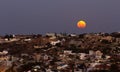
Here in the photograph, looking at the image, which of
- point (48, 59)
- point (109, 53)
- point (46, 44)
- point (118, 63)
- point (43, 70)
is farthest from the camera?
point (46, 44)

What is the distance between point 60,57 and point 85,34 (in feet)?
70.4

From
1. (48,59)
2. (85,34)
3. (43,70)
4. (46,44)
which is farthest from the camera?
(85,34)

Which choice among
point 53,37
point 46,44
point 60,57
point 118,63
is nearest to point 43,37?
point 53,37

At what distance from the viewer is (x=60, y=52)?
64125 mm

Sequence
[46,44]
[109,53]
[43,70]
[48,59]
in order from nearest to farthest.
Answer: [43,70]
[48,59]
[109,53]
[46,44]

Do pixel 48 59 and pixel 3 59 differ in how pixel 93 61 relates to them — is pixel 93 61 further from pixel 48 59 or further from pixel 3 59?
→ pixel 3 59

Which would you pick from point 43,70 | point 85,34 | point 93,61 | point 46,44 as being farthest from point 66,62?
point 85,34

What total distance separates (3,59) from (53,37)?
2353 centimetres

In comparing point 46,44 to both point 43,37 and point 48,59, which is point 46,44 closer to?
point 43,37

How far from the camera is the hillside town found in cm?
5050

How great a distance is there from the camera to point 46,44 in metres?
73.0

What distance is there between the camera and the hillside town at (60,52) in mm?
50500

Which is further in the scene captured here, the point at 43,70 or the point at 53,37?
the point at 53,37

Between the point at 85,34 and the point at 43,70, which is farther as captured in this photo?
the point at 85,34
